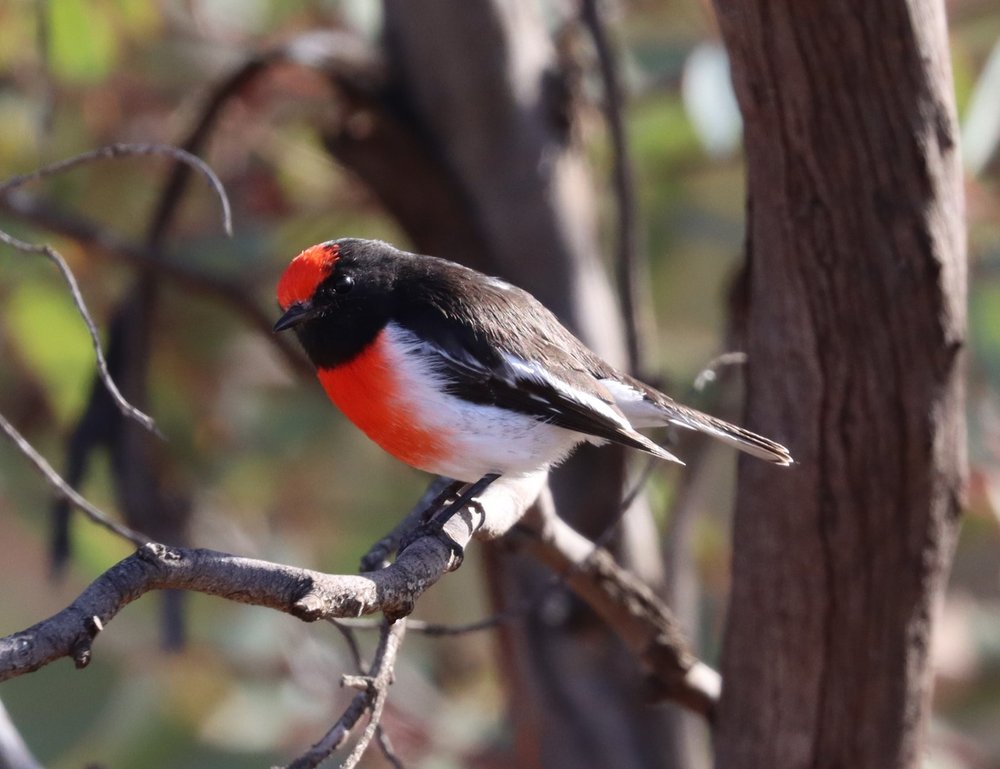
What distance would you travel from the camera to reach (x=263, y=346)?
5.19 metres

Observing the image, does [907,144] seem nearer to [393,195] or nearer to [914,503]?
[914,503]

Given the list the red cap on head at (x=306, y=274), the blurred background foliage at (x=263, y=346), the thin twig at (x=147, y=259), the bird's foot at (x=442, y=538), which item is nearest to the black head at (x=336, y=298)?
the red cap on head at (x=306, y=274)

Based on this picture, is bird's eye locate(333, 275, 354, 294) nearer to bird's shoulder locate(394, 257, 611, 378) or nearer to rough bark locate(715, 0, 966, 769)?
bird's shoulder locate(394, 257, 611, 378)

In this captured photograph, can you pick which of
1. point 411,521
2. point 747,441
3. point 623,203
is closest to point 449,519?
point 411,521

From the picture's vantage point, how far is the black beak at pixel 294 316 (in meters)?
2.42

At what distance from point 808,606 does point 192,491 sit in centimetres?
260

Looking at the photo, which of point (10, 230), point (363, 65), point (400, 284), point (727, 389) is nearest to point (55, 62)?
point (10, 230)

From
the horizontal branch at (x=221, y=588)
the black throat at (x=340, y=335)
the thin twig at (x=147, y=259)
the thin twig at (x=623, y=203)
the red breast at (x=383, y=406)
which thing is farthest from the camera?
the thin twig at (x=147, y=259)

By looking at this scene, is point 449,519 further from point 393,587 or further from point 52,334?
point 52,334

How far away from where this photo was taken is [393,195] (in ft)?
10.6

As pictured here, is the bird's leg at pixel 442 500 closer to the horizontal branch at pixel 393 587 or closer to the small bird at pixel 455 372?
Result: the small bird at pixel 455 372

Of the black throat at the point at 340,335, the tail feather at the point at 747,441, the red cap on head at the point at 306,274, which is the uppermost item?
the red cap on head at the point at 306,274

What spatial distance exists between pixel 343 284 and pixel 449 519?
25.1 inches

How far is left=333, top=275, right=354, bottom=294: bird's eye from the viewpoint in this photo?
2.46 metres
